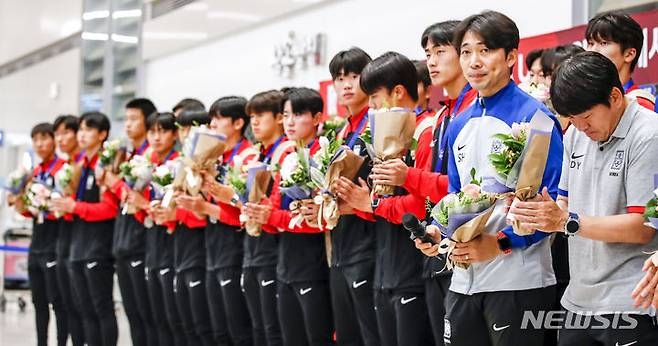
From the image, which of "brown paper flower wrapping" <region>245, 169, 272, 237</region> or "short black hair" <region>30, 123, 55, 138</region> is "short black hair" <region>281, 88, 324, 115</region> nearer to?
"brown paper flower wrapping" <region>245, 169, 272, 237</region>

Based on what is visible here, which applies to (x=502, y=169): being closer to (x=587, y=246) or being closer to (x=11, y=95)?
(x=587, y=246)

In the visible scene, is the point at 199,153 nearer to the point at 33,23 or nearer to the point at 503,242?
the point at 503,242

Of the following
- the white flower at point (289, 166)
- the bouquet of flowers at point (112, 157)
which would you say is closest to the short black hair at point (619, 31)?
the white flower at point (289, 166)

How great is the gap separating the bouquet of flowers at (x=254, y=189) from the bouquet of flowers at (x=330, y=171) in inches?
31.4

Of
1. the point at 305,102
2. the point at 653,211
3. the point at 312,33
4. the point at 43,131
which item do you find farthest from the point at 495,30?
the point at 43,131

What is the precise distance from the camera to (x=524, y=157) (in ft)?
8.18

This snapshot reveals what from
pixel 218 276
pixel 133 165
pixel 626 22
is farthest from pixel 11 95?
pixel 626 22

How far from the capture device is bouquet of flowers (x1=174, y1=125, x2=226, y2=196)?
4984mm

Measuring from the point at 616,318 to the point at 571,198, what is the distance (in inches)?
15.0

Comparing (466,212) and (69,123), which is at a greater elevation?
(69,123)

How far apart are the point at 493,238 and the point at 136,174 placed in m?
3.54

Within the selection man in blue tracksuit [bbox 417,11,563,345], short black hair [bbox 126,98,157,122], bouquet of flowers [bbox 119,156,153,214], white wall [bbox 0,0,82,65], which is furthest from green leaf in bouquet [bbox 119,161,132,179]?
white wall [bbox 0,0,82,65]

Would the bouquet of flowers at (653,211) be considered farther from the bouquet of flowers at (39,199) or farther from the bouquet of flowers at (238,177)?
the bouquet of flowers at (39,199)

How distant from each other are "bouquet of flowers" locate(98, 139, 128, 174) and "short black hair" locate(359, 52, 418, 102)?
2.86 m
